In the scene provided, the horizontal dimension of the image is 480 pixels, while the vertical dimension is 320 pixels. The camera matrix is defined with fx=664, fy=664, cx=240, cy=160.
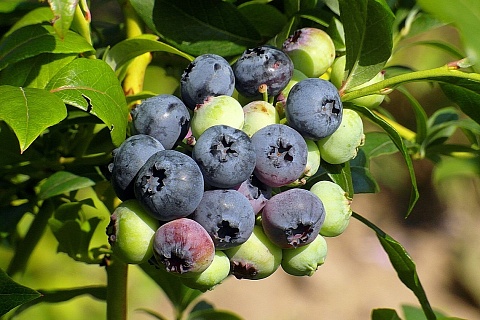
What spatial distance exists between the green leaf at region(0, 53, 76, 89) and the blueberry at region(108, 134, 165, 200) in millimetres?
179

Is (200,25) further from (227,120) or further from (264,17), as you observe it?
(227,120)

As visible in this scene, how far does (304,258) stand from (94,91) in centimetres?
29

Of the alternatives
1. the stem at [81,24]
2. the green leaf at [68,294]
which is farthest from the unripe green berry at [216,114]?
the green leaf at [68,294]

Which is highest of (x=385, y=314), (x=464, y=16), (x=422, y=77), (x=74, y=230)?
(x=464, y=16)

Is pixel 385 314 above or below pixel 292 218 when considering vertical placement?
below

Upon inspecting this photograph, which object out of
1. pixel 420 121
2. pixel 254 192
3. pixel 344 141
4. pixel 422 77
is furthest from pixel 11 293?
pixel 420 121

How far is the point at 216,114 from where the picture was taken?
0.66 m

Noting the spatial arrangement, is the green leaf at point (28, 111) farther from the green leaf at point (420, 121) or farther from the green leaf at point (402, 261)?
the green leaf at point (420, 121)

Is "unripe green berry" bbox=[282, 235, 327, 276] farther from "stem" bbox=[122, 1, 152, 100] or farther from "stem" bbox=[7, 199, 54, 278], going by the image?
"stem" bbox=[7, 199, 54, 278]

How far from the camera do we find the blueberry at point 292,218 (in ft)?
2.13

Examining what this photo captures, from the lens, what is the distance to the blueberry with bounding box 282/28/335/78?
772mm

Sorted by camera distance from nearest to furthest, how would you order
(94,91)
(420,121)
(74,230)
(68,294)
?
1. (94,91)
2. (74,230)
3. (420,121)
4. (68,294)

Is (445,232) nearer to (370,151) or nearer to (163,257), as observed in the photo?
(370,151)

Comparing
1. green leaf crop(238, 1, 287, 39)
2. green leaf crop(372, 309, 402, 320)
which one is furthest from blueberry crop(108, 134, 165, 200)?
green leaf crop(372, 309, 402, 320)
